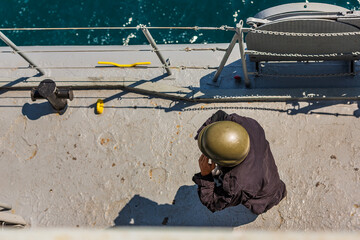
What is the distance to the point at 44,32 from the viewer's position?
251 inches

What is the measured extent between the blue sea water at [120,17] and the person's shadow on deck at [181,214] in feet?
10.4

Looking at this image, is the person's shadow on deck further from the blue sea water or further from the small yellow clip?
the blue sea water

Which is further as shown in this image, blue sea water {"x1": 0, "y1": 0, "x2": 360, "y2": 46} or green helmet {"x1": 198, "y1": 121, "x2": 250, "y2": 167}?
blue sea water {"x1": 0, "y1": 0, "x2": 360, "y2": 46}

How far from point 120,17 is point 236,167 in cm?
437

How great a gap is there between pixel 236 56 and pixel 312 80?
1006 mm

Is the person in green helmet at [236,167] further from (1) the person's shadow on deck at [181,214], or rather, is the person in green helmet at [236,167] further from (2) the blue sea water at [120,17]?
(2) the blue sea water at [120,17]

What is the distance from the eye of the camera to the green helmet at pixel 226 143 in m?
2.61

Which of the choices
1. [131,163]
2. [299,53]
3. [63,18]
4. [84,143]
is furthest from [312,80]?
[63,18]

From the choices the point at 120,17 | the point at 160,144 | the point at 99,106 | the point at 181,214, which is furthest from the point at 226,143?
the point at 120,17

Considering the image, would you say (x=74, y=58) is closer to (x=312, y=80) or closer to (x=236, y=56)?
(x=236, y=56)

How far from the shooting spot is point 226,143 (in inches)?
102

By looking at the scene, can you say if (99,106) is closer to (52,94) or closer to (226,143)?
(52,94)

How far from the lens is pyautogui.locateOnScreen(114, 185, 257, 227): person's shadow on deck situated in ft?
12.6

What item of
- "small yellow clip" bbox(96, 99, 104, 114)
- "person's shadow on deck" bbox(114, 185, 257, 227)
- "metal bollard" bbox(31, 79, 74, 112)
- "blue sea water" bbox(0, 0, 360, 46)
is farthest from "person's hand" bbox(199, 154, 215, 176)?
"blue sea water" bbox(0, 0, 360, 46)
